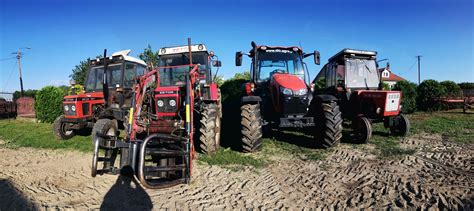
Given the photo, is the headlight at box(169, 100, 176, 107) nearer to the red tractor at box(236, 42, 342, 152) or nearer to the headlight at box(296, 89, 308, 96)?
the red tractor at box(236, 42, 342, 152)

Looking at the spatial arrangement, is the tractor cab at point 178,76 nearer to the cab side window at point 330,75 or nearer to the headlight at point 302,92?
the headlight at point 302,92

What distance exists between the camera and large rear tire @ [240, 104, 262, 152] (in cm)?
613

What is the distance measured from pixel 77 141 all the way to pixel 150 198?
557 cm

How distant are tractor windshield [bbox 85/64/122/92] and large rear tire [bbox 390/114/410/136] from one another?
8.46 m

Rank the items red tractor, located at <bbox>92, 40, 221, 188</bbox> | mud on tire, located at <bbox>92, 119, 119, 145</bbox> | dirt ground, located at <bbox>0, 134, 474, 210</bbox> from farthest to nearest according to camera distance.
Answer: mud on tire, located at <bbox>92, 119, 119, 145</bbox> → dirt ground, located at <bbox>0, 134, 474, 210</bbox> → red tractor, located at <bbox>92, 40, 221, 188</bbox>

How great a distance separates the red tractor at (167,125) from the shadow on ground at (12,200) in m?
1.09

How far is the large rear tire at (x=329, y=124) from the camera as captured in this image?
6.34 meters

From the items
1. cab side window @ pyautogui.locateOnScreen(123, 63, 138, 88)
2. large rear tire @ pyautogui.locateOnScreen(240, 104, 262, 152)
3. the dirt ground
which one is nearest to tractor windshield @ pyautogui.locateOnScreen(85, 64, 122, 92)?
cab side window @ pyautogui.locateOnScreen(123, 63, 138, 88)

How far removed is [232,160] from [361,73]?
18.2ft

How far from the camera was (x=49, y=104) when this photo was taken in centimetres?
1352

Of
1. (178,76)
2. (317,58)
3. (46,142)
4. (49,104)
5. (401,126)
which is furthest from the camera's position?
(49,104)

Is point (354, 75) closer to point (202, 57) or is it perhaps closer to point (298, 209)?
point (202, 57)

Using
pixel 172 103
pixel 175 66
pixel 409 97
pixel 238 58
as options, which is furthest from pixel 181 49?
pixel 409 97

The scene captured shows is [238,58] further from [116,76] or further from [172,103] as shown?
[116,76]
